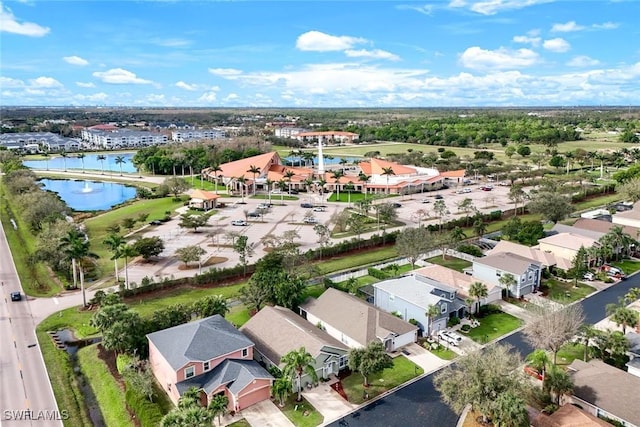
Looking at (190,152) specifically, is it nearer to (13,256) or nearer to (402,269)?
(13,256)

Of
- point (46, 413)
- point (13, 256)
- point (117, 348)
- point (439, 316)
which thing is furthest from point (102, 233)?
point (439, 316)

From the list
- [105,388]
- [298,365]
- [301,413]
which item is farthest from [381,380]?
[105,388]

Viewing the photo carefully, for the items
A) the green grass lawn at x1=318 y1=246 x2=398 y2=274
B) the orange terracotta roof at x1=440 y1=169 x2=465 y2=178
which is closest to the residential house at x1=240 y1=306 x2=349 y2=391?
the green grass lawn at x1=318 y1=246 x2=398 y2=274

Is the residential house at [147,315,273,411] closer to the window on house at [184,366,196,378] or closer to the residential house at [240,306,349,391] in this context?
the window on house at [184,366,196,378]

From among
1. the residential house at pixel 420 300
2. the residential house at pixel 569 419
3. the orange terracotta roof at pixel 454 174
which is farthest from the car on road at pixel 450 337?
the orange terracotta roof at pixel 454 174

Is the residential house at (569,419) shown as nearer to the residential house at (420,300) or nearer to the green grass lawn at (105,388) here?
the residential house at (420,300)
